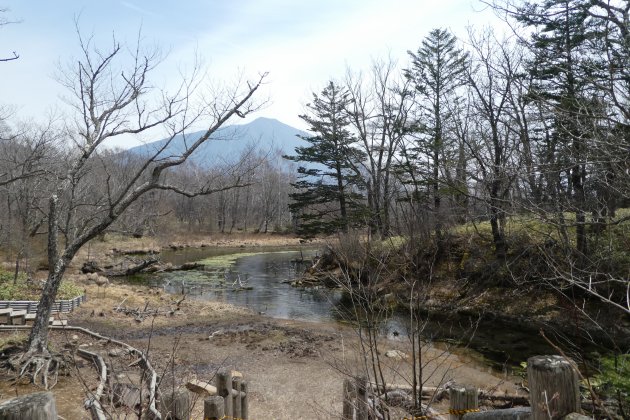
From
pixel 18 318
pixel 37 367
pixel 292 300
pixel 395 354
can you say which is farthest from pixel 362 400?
pixel 292 300

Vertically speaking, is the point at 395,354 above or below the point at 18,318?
below

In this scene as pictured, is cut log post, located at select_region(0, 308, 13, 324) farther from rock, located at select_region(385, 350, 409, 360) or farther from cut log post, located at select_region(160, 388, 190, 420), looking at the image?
cut log post, located at select_region(160, 388, 190, 420)

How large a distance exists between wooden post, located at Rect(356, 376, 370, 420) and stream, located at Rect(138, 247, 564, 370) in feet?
2.70

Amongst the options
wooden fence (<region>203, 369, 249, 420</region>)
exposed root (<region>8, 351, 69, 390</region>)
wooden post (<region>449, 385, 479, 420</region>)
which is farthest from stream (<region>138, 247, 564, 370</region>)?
exposed root (<region>8, 351, 69, 390</region>)

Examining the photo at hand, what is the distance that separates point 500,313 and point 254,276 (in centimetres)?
1394

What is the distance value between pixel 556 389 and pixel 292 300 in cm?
1743

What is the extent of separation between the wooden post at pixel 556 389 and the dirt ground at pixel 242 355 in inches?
118

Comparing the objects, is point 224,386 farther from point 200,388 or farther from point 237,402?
point 200,388

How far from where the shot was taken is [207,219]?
2479 inches

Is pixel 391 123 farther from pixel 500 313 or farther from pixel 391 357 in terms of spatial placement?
pixel 391 357

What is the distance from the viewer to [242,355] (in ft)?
35.4

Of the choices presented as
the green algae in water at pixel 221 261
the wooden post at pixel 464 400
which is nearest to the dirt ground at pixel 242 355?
the wooden post at pixel 464 400

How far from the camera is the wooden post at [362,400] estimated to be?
4.09 m

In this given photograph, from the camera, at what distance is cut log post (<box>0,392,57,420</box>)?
1.46m
